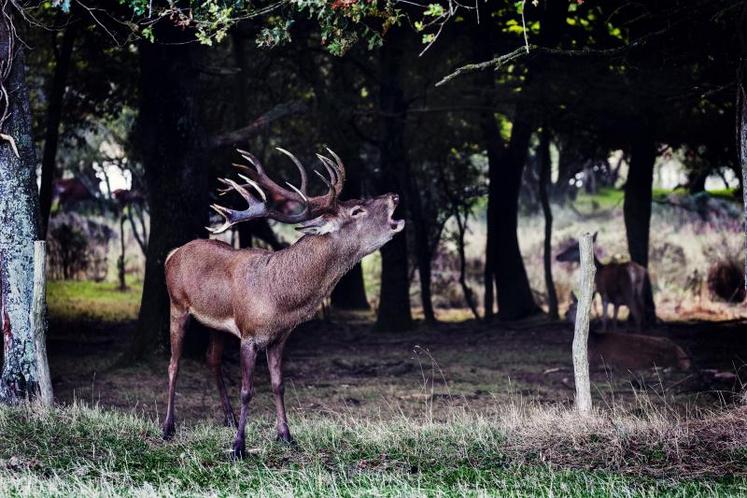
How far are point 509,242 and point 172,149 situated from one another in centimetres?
885

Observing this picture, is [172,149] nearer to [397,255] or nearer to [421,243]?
[397,255]

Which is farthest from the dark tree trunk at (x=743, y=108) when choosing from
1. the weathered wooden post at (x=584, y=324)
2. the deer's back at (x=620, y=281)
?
the deer's back at (x=620, y=281)

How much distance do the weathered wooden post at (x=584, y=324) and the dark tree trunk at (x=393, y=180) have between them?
10.2 m

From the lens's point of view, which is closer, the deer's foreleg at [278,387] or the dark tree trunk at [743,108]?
the deer's foreleg at [278,387]

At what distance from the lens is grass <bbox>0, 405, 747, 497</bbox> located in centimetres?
786

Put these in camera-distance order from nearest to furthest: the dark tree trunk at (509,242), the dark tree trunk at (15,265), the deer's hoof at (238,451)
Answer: the deer's hoof at (238,451) → the dark tree trunk at (15,265) → the dark tree trunk at (509,242)

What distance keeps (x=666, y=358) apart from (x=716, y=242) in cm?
1337

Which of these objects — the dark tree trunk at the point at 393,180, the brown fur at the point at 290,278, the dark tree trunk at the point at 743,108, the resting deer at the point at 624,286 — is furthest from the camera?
the dark tree trunk at the point at 393,180

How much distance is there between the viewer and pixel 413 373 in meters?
15.6

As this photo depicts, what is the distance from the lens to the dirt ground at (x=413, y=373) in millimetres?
12695

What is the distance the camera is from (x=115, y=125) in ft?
99.0

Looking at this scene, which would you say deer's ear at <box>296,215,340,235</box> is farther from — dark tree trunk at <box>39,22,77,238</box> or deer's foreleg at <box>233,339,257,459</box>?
dark tree trunk at <box>39,22,77,238</box>

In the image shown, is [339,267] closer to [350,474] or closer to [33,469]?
[350,474]

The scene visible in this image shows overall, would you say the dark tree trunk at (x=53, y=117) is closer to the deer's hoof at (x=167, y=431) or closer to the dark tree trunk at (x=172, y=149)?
the dark tree trunk at (x=172, y=149)
